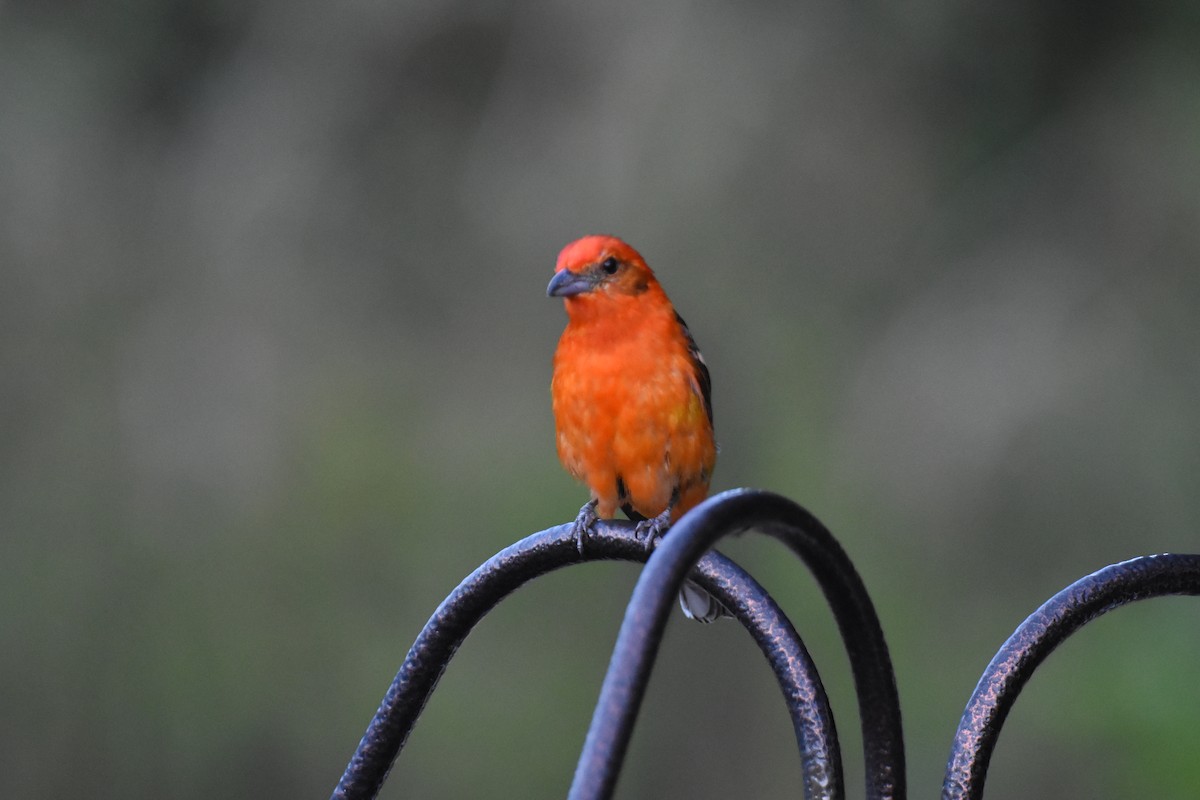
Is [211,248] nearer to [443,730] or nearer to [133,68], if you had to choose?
[133,68]

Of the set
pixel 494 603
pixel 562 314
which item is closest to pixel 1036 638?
pixel 494 603

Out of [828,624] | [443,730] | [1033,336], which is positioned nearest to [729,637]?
[828,624]

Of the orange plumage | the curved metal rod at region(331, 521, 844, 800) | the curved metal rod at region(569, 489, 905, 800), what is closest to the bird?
the orange plumage

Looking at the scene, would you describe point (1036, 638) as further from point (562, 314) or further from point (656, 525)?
point (562, 314)

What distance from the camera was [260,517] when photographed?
695 cm

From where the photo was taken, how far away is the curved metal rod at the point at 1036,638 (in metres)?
1.68

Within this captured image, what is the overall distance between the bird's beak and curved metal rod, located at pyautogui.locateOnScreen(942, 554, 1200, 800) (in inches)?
72.0

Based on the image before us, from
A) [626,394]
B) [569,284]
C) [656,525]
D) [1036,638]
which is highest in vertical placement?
[569,284]

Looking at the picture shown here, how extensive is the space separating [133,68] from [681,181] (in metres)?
2.95

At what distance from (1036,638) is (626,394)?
1707 millimetres

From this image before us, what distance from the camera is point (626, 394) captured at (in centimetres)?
333

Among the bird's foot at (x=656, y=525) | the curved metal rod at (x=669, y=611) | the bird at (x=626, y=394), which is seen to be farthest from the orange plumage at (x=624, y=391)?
the curved metal rod at (x=669, y=611)

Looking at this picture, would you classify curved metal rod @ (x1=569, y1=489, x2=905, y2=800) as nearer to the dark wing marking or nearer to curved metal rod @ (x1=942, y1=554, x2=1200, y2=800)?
curved metal rod @ (x1=942, y1=554, x2=1200, y2=800)

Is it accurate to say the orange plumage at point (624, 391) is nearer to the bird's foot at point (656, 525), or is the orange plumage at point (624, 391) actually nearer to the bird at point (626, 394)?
the bird at point (626, 394)
